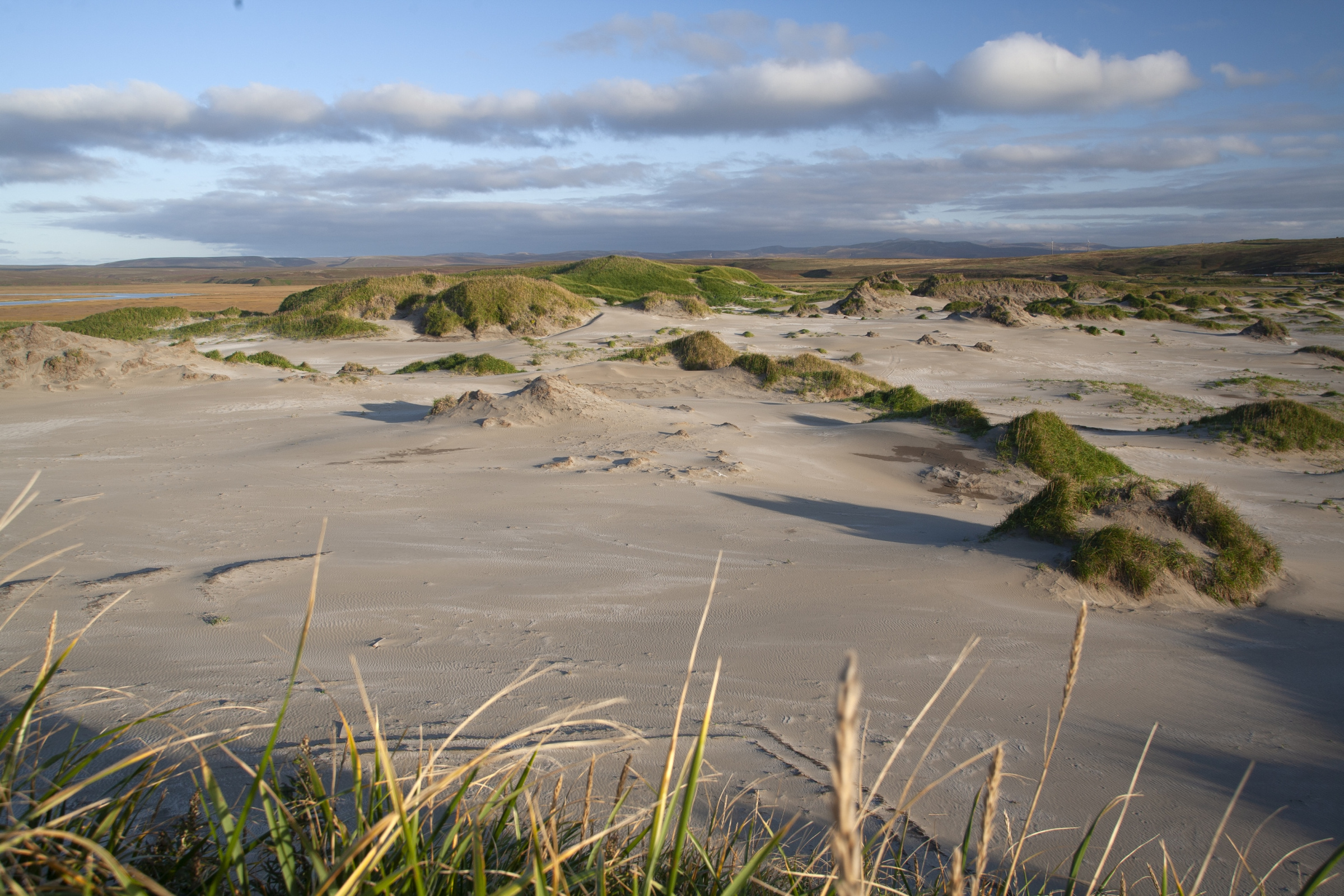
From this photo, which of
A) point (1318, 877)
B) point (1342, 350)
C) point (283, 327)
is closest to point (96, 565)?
point (1318, 877)

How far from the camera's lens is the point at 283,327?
2728 centimetres

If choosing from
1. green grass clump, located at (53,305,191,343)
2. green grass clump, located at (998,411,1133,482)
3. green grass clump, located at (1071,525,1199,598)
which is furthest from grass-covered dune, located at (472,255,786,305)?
green grass clump, located at (1071,525,1199,598)

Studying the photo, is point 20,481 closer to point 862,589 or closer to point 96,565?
point 96,565

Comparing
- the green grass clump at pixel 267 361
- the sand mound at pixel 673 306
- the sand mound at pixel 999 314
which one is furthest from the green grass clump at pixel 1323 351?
the green grass clump at pixel 267 361

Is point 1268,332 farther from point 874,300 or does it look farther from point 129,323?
point 129,323

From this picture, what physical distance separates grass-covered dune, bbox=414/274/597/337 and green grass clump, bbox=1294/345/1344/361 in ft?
77.7

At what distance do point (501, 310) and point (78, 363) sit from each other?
14131 mm

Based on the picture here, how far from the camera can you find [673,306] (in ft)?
109

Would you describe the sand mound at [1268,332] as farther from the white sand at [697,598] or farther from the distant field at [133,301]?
the distant field at [133,301]

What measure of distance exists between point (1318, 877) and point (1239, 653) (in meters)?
4.26

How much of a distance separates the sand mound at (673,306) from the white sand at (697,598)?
840 inches

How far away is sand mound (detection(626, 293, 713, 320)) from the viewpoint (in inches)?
1277

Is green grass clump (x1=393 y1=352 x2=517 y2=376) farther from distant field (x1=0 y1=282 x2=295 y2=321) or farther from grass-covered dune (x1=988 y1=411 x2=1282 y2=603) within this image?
distant field (x1=0 y1=282 x2=295 y2=321)

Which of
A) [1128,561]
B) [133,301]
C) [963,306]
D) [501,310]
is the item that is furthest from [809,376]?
[133,301]
